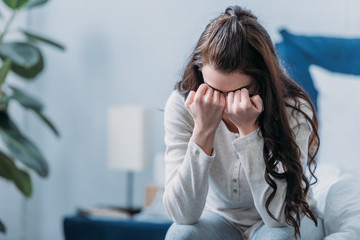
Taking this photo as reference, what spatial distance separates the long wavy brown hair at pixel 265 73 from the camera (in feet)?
4.04

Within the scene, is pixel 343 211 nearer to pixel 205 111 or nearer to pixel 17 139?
pixel 205 111

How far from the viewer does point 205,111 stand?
4.21 feet

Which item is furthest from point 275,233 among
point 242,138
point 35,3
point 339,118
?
point 35,3

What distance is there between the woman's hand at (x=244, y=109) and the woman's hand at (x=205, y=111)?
0.08ft

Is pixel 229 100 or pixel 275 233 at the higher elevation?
pixel 229 100

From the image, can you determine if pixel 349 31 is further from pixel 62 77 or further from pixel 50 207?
pixel 50 207

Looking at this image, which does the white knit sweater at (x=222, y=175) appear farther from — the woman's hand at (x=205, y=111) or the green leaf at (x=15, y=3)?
the green leaf at (x=15, y=3)

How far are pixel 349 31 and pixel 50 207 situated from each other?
194cm

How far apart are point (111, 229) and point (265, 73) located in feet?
3.88

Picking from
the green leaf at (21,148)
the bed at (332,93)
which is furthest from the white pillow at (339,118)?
the green leaf at (21,148)

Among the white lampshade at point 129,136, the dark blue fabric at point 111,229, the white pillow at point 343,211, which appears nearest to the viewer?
the white pillow at point 343,211

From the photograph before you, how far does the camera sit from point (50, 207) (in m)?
3.14

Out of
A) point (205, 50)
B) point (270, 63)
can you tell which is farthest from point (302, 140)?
point (205, 50)

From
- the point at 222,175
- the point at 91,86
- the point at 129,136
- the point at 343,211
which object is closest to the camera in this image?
the point at 222,175
